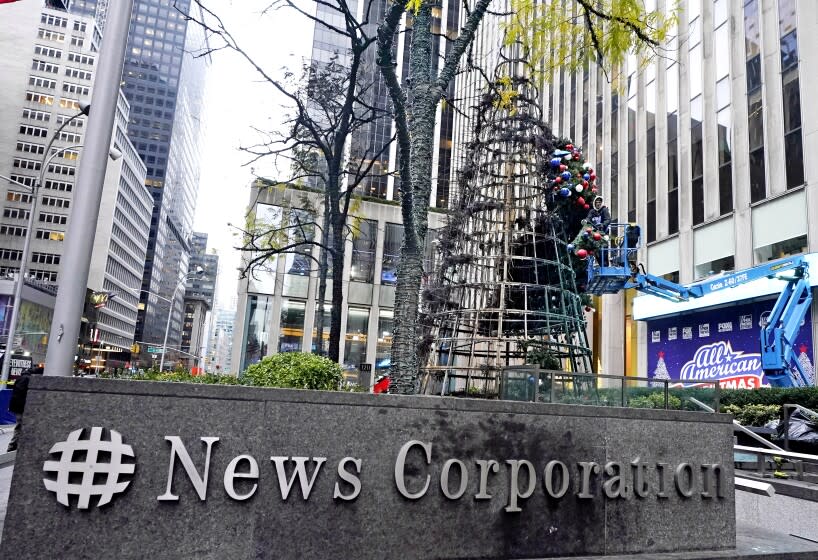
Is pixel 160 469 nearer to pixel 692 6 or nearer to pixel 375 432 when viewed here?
pixel 375 432

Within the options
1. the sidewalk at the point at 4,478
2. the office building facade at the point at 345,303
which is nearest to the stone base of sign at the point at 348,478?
the sidewalk at the point at 4,478

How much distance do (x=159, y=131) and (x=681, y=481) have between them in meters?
186

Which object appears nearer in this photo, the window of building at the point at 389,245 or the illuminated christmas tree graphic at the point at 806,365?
the illuminated christmas tree graphic at the point at 806,365

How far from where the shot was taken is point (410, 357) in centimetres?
1039

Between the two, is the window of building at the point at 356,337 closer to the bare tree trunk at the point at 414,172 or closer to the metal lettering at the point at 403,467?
the bare tree trunk at the point at 414,172

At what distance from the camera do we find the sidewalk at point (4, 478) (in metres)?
7.07

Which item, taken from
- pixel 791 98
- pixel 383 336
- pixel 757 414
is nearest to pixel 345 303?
pixel 383 336

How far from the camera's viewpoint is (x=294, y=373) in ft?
24.8

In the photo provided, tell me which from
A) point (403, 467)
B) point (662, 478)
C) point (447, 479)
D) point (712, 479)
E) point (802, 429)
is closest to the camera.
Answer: point (403, 467)

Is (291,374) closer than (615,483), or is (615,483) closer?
(615,483)

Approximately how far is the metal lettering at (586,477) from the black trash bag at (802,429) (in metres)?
8.00

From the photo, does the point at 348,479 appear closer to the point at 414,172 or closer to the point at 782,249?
the point at 414,172

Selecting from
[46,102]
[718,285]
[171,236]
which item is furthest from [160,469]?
[171,236]

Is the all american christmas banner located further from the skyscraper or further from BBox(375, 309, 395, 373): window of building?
the skyscraper
